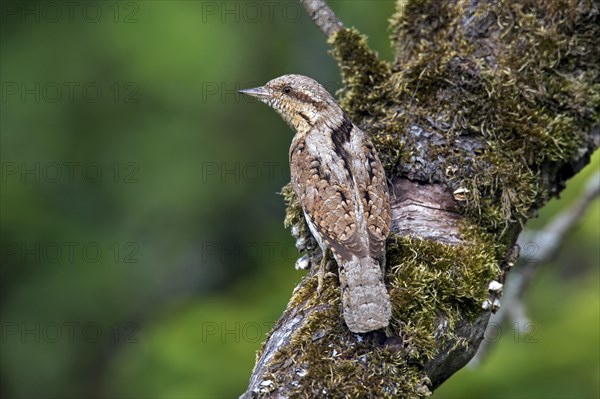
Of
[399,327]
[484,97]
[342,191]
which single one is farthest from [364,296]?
[484,97]

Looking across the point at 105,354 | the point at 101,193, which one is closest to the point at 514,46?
the point at 101,193

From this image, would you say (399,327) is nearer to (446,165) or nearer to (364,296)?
(364,296)

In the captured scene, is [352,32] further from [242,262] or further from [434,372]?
[242,262]

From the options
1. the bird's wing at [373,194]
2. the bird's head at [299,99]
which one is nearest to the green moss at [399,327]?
the bird's wing at [373,194]

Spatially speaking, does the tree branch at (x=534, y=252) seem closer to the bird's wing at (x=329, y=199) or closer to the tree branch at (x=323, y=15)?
the bird's wing at (x=329, y=199)

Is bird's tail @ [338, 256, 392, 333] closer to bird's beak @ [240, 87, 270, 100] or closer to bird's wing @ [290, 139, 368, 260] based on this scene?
bird's wing @ [290, 139, 368, 260]
